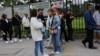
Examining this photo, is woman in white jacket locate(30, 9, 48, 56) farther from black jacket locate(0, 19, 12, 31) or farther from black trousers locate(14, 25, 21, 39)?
black trousers locate(14, 25, 21, 39)

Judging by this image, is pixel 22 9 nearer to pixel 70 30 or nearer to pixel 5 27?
pixel 5 27

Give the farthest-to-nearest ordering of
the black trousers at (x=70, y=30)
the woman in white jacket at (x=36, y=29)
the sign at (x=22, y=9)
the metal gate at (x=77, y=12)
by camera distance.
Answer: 1. the sign at (x=22, y=9)
2. the metal gate at (x=77, y=12)
3. the black trousers at (x=70, y=30)
4. the woman in white jacket at (x=36, y=29)

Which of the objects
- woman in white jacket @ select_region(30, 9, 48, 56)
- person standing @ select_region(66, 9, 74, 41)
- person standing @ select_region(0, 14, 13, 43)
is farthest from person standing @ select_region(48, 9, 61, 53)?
person standing @ select_region(0, 14, 13, 43)

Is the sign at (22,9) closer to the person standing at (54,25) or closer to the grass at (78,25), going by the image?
the grass at (78,25)

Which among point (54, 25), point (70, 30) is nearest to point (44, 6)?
point (70, 30)

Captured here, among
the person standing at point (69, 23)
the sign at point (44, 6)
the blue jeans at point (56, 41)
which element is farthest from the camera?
the sign at point (44, 6)

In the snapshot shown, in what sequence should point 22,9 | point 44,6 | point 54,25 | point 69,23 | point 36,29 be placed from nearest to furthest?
1. point 36,29
2. point 54,25
3. point 69,23
4. point 44,6
5. point 22,9

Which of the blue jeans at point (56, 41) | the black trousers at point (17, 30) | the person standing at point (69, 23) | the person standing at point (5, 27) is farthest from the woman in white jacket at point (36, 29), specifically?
the black trousers at point (17, 30)

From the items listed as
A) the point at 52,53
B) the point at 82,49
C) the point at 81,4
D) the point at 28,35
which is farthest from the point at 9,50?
the point at 81,4

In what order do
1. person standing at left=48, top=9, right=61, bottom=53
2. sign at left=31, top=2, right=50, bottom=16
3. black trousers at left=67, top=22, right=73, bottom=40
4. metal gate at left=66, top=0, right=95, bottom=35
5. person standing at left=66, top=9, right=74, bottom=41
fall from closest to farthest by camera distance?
person standing at left=48, top=9, right=61, bottom=53
person standing at left=66, top=9, right=74, bottom=41
black trousers at left=67, top=22, right=73, bottom=40
metal gate at left=66, top=0, right=95, bottom=35
sign at left=31, top=2, right=50, bottom=16

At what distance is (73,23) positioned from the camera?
56.4 feet

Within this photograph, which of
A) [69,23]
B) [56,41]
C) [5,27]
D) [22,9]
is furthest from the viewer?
[22,9]

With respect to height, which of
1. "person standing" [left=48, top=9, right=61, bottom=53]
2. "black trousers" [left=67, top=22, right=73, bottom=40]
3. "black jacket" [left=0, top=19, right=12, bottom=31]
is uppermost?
"person standing" [left=48, top=9, right=61, bottom=53]

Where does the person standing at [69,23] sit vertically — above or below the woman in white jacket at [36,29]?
below
